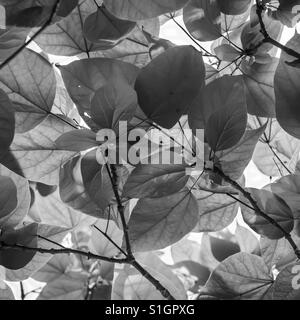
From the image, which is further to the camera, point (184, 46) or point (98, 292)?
point (98, 292)

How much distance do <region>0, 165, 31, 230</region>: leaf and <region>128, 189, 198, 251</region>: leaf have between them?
5.4 inches

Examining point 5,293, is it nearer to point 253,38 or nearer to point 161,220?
point 161,220

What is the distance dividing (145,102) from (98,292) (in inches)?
16.6

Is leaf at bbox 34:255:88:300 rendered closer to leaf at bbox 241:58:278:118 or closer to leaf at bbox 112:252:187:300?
leaf at bbox 112:252:187:300

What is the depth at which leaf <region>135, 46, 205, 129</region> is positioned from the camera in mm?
479

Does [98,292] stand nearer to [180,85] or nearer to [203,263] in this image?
[203,263]

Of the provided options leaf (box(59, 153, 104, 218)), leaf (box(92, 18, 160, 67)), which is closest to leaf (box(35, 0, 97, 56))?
leaf (box(92, 18, 160, 67))

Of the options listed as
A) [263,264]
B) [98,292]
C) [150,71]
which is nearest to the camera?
[150,71]

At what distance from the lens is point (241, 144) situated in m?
0.54

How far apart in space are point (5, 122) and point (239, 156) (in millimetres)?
257

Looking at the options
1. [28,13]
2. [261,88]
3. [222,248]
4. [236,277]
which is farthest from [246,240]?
[28,13]

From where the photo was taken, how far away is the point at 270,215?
1.84ft

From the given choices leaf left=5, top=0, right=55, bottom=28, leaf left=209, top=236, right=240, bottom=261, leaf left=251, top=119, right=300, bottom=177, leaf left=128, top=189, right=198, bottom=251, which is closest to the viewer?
leaf left=5, top=0, right=55, bottom=28
